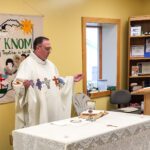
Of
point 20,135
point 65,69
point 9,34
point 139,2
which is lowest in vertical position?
point 20,135

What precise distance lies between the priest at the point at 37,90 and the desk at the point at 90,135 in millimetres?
778

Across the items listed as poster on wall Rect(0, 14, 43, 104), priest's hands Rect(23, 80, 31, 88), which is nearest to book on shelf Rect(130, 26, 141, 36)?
poster on wall Rect(0, 14, 43, 104)

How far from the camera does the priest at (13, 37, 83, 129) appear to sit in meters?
3.27

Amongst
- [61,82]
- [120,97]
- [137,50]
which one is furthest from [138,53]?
[61,82]

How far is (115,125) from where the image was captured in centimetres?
247

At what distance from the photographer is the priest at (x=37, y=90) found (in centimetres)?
327

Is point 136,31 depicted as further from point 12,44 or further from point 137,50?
point 12,44

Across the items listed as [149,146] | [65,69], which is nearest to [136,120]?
[149,146]

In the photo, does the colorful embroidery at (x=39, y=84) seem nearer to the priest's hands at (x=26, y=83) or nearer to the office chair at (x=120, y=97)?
the priest's hands at (x=26, y=83)

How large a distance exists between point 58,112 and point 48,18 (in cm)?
134

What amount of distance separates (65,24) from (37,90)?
1.43 metres

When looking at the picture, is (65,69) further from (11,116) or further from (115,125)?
(115,125)

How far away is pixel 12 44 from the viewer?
377cm

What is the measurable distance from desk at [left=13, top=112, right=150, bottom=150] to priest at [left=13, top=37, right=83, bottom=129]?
2.55 feet
